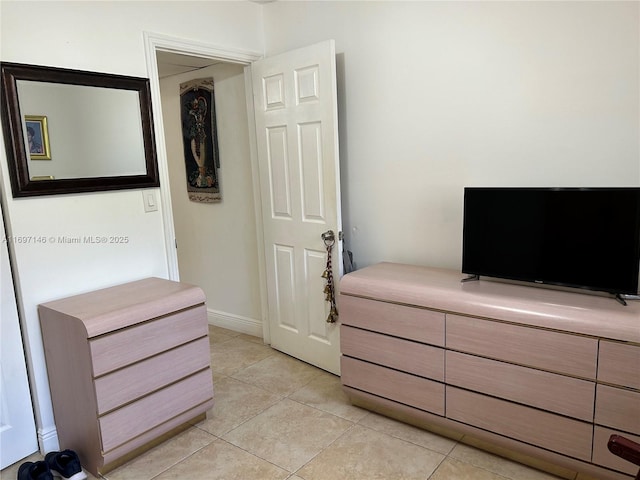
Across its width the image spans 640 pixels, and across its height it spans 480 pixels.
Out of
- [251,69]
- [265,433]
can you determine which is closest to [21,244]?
[265,433]

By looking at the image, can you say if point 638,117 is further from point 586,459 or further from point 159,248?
point 159,248

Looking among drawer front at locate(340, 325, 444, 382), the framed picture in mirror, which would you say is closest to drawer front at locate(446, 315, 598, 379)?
drawer front at locate(340, 325, 444, 382)

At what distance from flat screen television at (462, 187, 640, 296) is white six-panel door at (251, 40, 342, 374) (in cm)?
87

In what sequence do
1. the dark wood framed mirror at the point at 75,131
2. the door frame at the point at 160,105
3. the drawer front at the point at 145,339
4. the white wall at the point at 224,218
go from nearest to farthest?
1. the drawer front at the point at 145,339
2. the dark wood framed mirror at the point at 75,131
3. the door frame at the point at 160,105
4. the white wall at the point at 224,218

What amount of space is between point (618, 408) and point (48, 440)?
2538 millimetres

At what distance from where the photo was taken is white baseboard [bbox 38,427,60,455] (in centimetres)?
225

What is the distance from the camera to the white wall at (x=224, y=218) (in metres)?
3.47

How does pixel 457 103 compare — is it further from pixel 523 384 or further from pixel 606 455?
pixel 606 455

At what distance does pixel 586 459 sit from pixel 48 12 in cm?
302

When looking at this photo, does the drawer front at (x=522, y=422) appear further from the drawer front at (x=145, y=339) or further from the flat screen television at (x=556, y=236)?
the drawer front at (x=145, y=339)

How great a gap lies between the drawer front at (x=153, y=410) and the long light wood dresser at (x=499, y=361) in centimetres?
79

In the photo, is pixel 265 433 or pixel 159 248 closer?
pixel 265 433

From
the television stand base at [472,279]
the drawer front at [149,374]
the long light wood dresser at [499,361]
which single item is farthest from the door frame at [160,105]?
the television stand base at [472,279]

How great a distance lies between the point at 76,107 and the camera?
2.25 m
